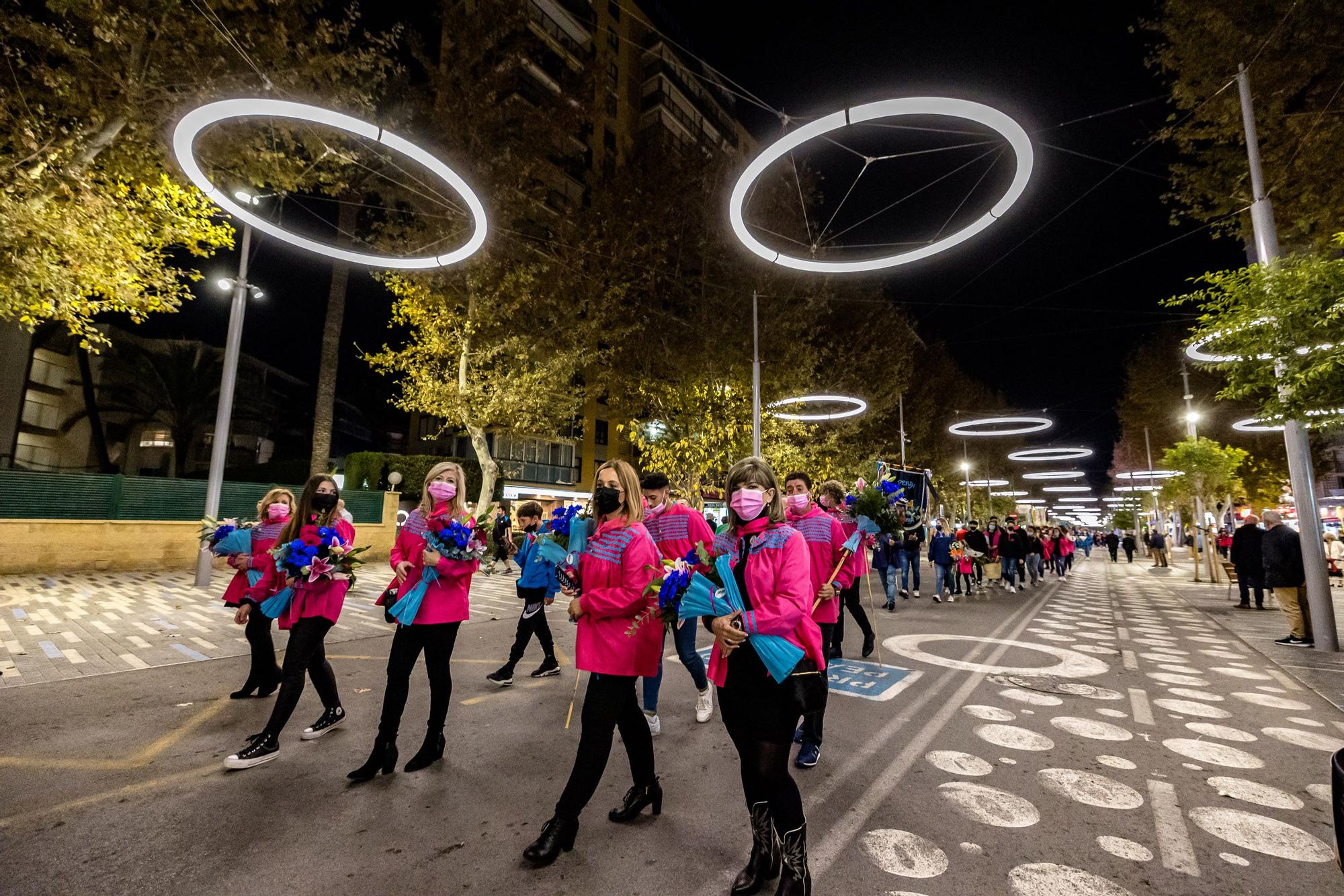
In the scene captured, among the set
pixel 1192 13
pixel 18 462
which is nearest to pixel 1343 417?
pixel 1192 13

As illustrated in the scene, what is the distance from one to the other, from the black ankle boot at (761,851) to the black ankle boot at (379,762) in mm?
2371

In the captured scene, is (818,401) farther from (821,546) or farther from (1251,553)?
(821,546)

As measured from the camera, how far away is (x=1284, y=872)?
8.88ft

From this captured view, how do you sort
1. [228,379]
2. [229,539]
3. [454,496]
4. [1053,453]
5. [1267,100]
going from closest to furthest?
1. [454,496]
2. [229,539]
3. [1267,100]
4. [228,379]
5. [1053,453]

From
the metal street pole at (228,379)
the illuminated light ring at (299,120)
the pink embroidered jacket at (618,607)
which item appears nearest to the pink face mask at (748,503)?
the pink embroidered jacket at (618,607)

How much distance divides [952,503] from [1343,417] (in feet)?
155

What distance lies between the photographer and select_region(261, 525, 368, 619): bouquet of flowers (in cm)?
407

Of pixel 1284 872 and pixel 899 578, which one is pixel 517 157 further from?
pixel 1284 872

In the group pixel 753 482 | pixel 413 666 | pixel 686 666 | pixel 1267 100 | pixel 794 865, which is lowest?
pixel 794 865

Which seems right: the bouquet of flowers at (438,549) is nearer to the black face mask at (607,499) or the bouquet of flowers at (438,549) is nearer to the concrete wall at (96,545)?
the black face mask at (607,499)

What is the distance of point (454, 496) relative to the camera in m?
4.20

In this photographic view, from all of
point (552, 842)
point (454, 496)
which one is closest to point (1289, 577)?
point (552, 842)

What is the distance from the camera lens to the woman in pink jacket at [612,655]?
2828mm

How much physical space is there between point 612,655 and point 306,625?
8.45ft
